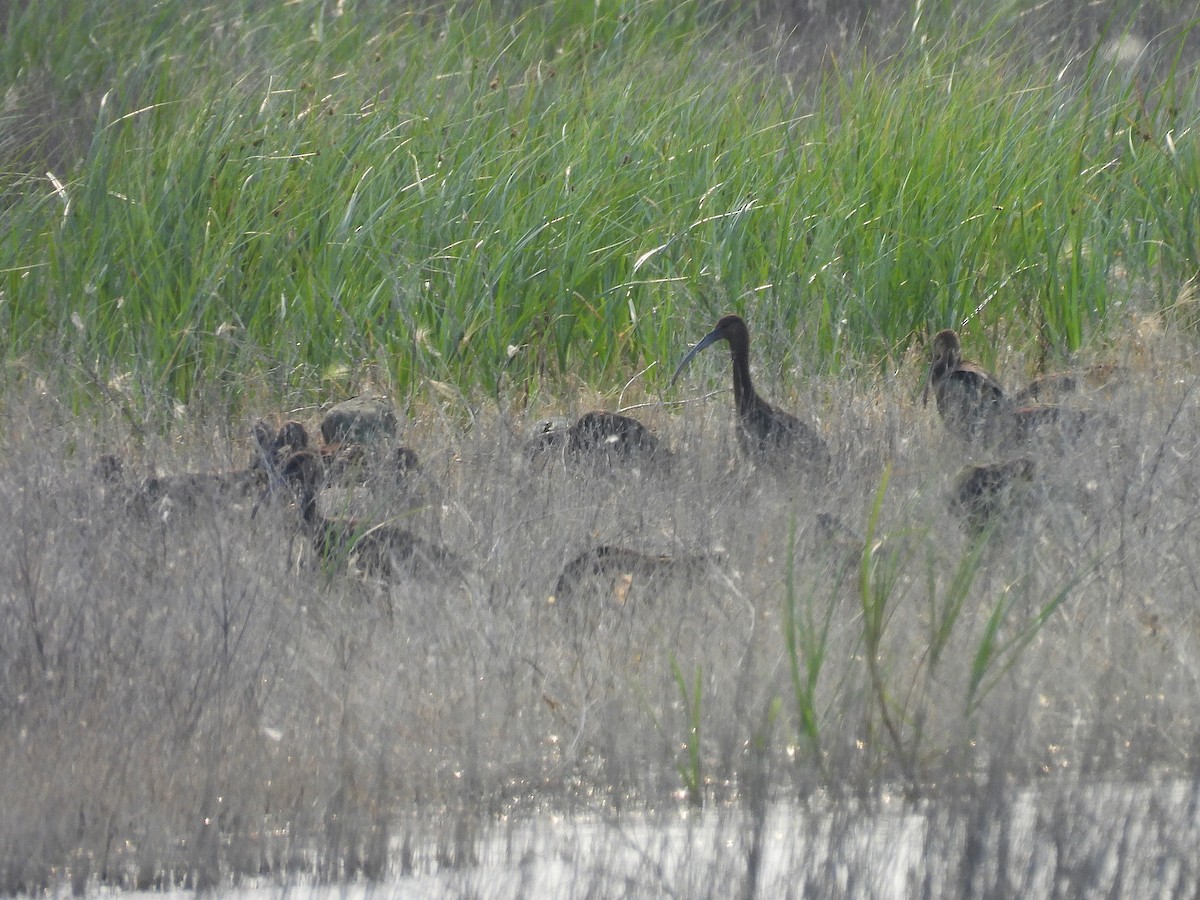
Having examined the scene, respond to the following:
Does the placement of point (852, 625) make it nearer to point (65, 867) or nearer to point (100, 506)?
point (65, 867)

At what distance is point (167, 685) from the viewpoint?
3789 millimetres

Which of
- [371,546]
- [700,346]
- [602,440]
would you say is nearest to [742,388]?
[700,346]

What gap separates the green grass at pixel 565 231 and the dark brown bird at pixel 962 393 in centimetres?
49

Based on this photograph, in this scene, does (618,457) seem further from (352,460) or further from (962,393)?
(962,393)

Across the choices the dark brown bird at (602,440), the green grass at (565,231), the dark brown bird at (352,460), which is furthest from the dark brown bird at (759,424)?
the dark brown bird at (352,460)

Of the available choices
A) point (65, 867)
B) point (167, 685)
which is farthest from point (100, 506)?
point (65, 867)

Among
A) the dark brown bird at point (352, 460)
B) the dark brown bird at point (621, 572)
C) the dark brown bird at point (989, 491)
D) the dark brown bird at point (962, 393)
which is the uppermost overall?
the dark brown bird at point (989, 491)

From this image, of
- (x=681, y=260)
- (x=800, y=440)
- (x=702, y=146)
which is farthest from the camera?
(x=702, y=146)

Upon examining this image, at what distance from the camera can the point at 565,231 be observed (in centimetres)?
792

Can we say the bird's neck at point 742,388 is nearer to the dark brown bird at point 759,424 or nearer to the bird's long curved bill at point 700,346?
the dark brown bird at point 759,424

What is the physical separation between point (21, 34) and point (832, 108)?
5392 millimetres

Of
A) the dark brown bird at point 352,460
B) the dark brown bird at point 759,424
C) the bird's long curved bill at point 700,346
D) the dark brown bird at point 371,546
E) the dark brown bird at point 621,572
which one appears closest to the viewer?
the dark brown bird at point 621,572

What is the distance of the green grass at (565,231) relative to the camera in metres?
7.54

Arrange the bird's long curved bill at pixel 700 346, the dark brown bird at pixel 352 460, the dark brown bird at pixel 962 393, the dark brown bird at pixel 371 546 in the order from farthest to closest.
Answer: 1. the bird's long curved bill at pixel 700 346
2. the dark brown bird at pixel 962 393
3. the dark brown bird at pixel 352 460
4. the dark brown bird at pixel 371 546
